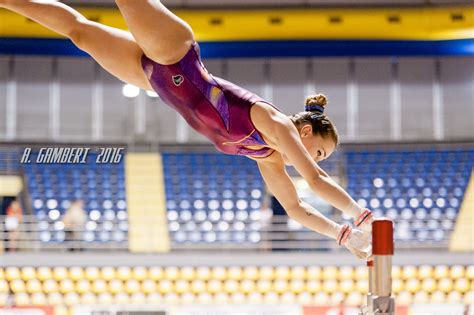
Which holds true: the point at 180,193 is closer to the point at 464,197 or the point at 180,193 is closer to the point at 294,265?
the point at 294,265

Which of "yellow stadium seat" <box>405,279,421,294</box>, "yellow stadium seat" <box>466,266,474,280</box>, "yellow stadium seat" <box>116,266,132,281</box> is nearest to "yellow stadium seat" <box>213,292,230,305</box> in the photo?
"yellow stadium seat" <box>116,266,132,281</box>

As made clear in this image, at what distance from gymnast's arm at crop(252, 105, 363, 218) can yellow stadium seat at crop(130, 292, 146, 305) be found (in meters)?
4.57

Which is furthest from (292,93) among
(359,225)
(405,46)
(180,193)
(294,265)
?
(359,225)

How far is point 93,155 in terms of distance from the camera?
850 centimetres

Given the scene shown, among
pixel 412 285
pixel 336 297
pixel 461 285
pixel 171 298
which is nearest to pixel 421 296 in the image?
pixel 412 285

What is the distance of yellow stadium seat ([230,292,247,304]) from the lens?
271 inches

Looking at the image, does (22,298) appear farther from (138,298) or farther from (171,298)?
(171,298)

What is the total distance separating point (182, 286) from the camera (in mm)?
7004

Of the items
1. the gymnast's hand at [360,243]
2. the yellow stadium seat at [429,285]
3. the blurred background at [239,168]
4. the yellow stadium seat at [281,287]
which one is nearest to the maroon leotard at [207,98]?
the gymnast's hand at [360,243]

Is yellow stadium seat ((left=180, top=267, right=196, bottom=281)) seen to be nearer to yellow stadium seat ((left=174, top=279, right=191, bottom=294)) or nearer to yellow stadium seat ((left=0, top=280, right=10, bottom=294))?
yellow stadium seat ((left=174, top=279, right=191, bottom=294))

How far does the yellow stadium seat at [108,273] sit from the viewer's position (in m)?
7.08

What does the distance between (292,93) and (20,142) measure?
135 inches

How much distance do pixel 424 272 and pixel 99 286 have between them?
313cm

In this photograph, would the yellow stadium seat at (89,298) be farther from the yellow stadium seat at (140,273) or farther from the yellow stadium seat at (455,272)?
the yellow stadium seat at (455,272)
